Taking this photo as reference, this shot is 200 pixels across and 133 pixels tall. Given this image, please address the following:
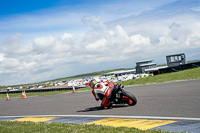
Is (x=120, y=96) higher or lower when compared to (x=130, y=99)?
higher

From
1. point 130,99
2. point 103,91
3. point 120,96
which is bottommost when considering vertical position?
point 130,99

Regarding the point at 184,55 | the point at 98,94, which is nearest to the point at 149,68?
the point at 184,55

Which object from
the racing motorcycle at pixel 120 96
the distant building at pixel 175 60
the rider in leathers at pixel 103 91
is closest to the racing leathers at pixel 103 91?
the rider in leathers at pixel 103 91

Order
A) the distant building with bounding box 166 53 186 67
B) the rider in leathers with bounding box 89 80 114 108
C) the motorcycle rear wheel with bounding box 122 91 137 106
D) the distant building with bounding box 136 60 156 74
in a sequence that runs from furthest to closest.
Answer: the distant building with bounding box 136 60 156 74
the distant building with bounding box 166 53 186 67
the rider in leathers with bounding box 89 80 114 108
the motorcycle rear wheel with bounding box 122 91 137 106

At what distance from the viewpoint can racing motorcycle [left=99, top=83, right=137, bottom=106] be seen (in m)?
9.83

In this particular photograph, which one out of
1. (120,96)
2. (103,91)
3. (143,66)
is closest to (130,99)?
(120,96)

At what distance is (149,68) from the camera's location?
78312mm

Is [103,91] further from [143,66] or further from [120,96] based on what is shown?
[143,66]

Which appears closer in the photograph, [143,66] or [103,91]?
[103,91]

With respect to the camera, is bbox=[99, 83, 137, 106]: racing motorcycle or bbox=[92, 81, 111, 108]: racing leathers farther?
bbox=[92, 81, 111, 108]: racing leathers

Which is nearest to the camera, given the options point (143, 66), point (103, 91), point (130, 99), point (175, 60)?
point (130, 99)

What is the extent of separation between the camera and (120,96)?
998 cm

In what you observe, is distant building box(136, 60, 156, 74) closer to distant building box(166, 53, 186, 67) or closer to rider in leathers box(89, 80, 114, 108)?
distant building box(166, 53, 186, 67)

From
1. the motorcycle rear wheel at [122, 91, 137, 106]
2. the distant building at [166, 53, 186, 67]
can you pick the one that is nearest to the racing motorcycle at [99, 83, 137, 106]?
the motorcycle rear wheel at [122, 91, 137, 106]
